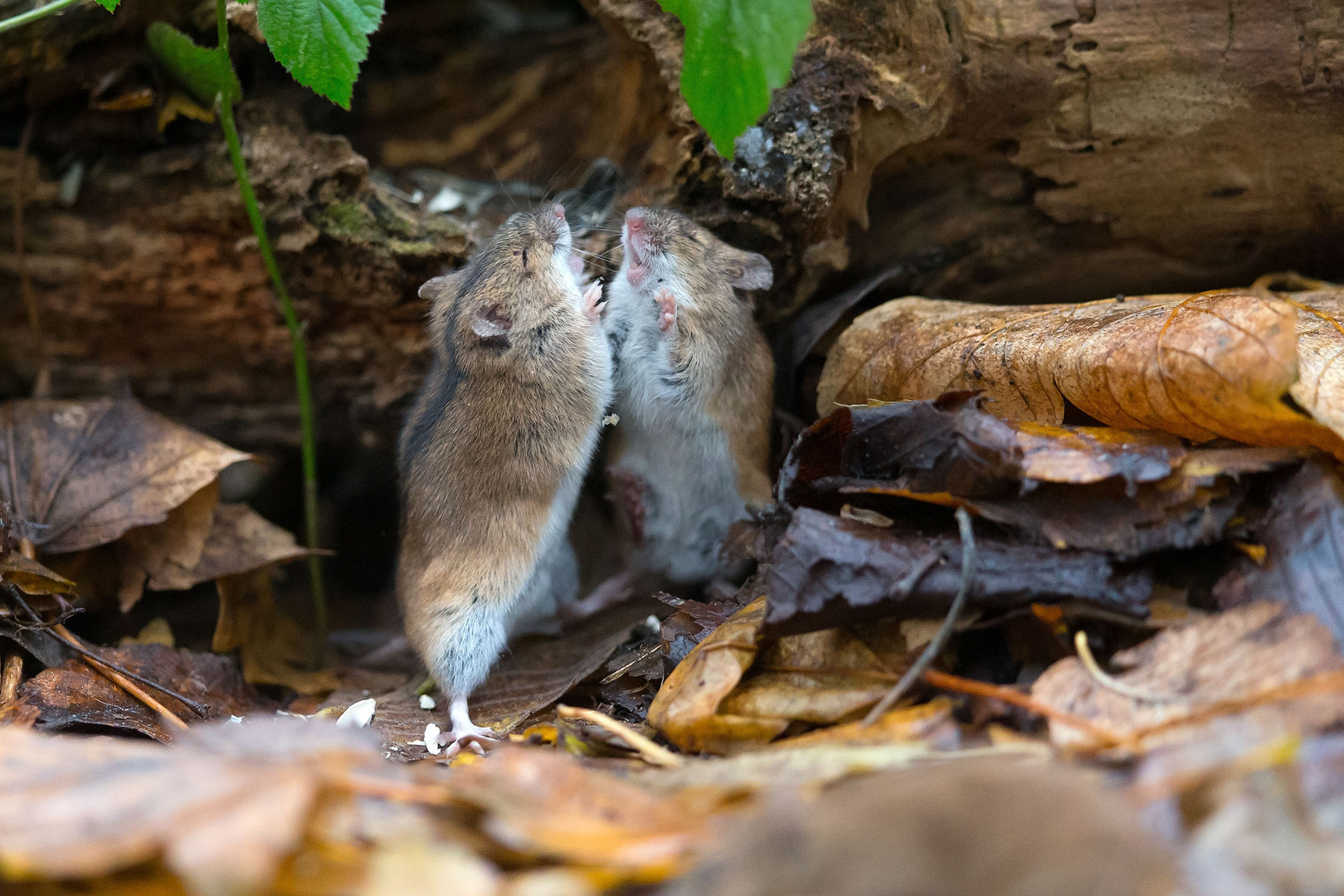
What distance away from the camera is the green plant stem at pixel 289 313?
139 inches

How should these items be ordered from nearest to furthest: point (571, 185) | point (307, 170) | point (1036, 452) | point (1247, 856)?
point (1247, 856)
point (1036, 452)
point (307, 170)
point (571, 185)

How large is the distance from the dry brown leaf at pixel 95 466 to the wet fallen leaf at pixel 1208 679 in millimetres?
3115

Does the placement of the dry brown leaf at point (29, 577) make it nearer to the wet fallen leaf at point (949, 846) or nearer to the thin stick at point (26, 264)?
the thin stick at point (26, 264)

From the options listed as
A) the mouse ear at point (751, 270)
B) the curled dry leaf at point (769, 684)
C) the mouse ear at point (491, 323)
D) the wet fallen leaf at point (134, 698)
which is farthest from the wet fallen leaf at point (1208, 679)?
the wet fallen leaf at point (134, 698)

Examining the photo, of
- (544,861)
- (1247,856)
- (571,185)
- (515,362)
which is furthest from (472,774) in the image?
(571,185)

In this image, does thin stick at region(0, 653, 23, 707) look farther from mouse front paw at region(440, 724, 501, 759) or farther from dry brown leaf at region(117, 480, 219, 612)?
mouse front paw at region(440, 724, 501, 759)

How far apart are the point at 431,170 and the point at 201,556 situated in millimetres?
2098

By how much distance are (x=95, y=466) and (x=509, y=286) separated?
5.64 feet

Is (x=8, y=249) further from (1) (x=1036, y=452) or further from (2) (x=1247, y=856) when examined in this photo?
(2) (x=1247, y=856)

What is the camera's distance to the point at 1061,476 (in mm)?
2465

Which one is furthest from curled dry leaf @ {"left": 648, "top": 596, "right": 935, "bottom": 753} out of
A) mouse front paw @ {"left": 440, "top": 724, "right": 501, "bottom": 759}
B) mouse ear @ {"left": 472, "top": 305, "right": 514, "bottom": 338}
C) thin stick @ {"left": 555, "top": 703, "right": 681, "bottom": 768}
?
mouse ear @ {"left": 472, "top": 305, "right": 514, "bottom": 338}

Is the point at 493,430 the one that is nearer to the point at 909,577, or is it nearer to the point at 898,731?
the point at 909,577

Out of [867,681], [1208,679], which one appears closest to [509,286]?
[867,681]

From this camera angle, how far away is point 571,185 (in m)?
4.71
